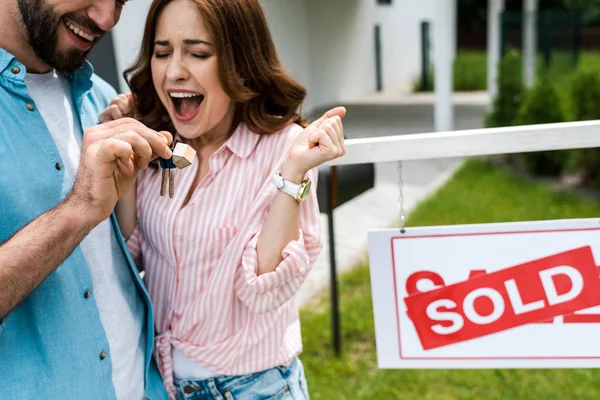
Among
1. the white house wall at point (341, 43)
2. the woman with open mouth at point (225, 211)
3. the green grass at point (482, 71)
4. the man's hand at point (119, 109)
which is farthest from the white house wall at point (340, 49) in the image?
A: the woman with open mouth at point (225, 211)

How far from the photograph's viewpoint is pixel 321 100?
42.4ft

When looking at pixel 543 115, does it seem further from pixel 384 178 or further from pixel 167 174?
pixel 167 174

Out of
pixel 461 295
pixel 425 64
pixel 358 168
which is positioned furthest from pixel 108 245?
pixel 425 64

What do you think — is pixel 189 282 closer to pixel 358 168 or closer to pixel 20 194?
pixel 20 194

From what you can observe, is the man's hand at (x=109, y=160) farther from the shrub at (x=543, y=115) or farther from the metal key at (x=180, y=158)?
the shrub at (x=543, y=115)

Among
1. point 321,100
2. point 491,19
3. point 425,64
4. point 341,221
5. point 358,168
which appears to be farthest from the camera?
point 425,64

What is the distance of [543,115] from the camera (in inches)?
297

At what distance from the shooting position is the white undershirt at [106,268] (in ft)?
5.27

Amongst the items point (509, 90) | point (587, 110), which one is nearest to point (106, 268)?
point (587, 110)

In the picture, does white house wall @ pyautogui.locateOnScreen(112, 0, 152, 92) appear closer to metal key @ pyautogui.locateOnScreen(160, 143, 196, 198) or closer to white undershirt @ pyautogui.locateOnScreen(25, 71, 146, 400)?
white undershirt @ pyautogui.locateOnScreen(25, 71, 146, 400)

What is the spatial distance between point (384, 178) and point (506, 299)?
653cm

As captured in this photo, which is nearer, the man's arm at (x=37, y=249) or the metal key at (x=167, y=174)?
the man's arm at (x=37, y=249)

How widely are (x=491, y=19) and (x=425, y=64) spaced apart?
17.6 feet

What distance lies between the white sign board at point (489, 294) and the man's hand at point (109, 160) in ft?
2.08
